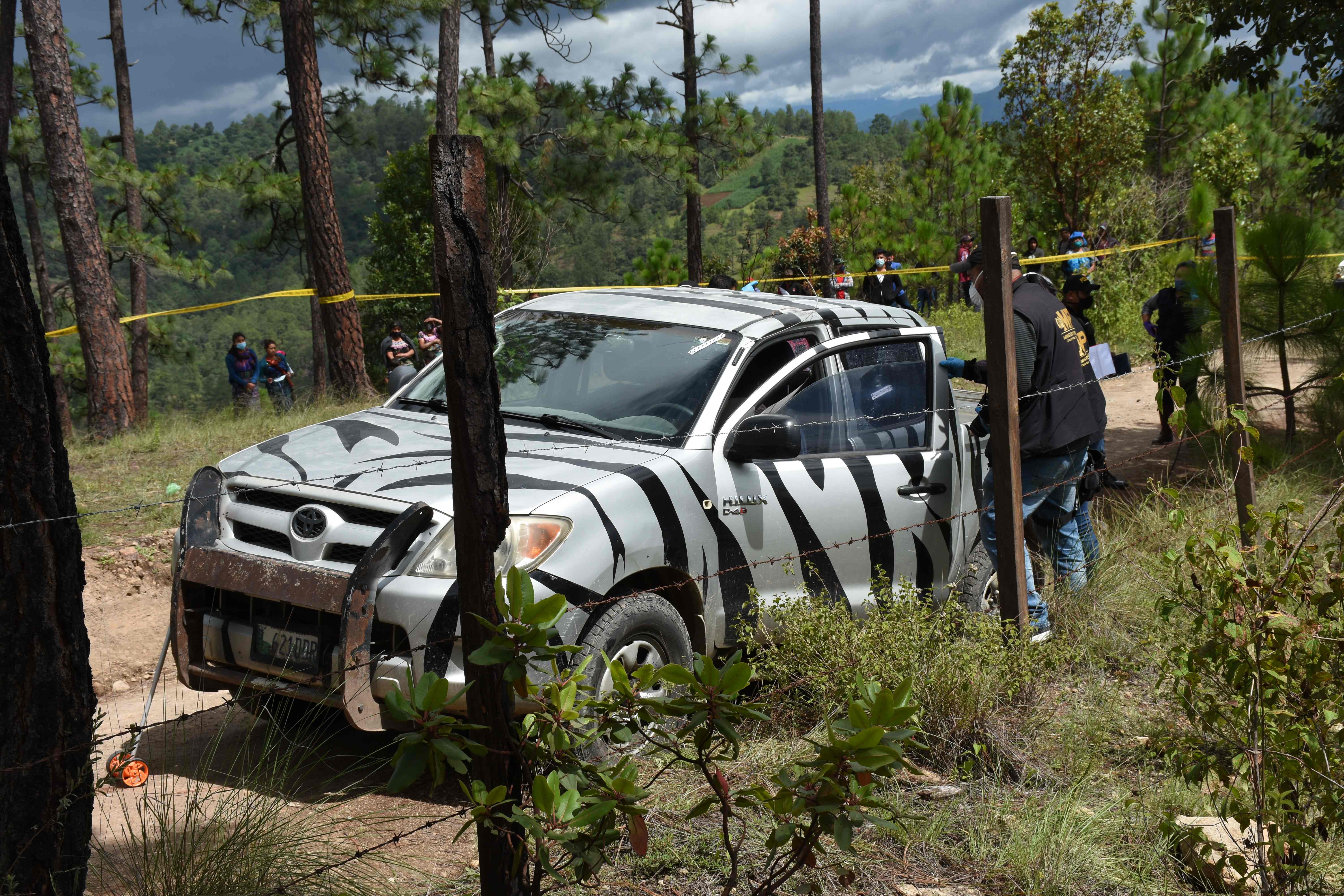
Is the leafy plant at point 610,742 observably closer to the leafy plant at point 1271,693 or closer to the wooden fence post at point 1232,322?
the leafy plant at point 1271,693

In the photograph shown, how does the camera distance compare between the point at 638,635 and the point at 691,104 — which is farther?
the point at 691,104

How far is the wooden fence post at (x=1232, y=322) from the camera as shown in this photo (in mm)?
5719

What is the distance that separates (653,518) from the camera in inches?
166

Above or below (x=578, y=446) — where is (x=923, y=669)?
below

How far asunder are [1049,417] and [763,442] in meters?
1.72

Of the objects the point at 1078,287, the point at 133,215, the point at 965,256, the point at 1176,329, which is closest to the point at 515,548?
the point at 1078,287

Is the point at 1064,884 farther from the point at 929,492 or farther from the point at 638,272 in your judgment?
the point at 638,272

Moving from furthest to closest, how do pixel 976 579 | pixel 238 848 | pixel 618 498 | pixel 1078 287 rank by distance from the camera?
pixel 1078 287 → pixel 976 579 → pixel 618 498 → pixel 238 848

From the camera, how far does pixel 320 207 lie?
14602 mm

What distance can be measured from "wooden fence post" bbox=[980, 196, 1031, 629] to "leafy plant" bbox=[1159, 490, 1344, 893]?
1239 millimetres

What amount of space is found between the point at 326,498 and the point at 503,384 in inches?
51.0

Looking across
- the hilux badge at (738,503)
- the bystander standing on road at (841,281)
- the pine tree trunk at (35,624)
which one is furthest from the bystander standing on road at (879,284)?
the pine tree trunk at (35,624)

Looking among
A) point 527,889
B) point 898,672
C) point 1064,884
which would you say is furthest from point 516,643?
point 898,672

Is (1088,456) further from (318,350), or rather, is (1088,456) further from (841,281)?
(318,350)
